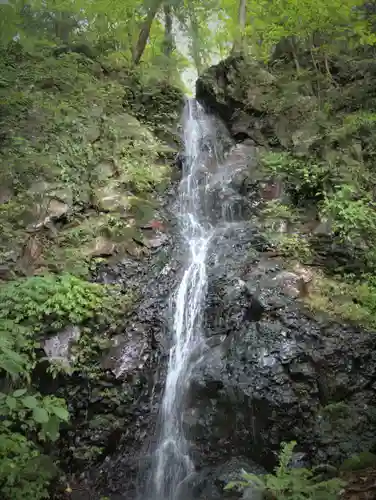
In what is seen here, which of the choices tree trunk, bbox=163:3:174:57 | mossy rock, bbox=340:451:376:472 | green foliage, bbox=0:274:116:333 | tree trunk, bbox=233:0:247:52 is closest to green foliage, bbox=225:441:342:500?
mossy rock, bbox=340:451:376:472

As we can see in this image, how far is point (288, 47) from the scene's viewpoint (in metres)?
13.9

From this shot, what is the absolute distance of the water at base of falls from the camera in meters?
6.04

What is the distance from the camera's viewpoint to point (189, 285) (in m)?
8.06

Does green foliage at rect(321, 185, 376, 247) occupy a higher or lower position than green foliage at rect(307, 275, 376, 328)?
higher

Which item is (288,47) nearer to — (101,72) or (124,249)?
(101,72)

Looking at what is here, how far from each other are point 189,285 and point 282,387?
2.82m

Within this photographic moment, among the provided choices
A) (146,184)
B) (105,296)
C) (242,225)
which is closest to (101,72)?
(146,184)

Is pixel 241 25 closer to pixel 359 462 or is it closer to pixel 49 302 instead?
pixel 49 302

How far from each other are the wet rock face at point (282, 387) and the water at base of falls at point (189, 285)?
288 millimetres

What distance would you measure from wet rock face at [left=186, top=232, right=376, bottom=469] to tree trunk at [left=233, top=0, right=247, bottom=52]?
10.3m

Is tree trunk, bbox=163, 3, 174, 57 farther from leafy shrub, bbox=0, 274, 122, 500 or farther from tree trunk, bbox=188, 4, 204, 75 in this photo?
leafy shrub, bbox=0, 274, 122, 500

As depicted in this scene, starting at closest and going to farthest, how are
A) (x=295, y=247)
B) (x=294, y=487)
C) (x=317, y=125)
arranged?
(x=294, y=487) < (x=295, y=247) < (x=317, y=125)

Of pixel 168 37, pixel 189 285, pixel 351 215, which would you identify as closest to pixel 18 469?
pixel 189 285

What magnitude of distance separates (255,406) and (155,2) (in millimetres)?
10920
